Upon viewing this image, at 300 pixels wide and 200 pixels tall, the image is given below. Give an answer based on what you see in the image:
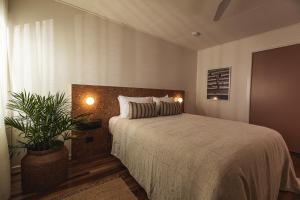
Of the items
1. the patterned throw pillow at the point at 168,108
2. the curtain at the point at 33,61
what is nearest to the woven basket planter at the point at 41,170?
the curtain at the point at 33,61

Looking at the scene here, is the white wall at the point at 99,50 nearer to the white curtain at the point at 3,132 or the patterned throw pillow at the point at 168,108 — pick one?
the white curtain at the point at 3,132

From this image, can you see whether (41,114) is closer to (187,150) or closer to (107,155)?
(107,155)

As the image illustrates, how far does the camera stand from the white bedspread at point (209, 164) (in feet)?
3.03

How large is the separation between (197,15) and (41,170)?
296 centimetres

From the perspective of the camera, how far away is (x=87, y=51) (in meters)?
2.37

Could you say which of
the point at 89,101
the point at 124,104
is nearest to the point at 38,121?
the point at 89,101

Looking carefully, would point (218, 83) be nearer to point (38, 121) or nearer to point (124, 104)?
point (124, 104)

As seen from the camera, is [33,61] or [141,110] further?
[141,110]

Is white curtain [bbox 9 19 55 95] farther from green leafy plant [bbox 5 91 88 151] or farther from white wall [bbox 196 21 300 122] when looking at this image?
white wall [bbox 196 21 300 122]

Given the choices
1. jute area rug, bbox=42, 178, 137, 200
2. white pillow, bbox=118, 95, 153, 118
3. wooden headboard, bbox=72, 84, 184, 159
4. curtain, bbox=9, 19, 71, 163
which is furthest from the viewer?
white pillow, bbox=118, 95, 153, 118

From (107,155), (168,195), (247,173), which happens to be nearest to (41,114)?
(107,155)

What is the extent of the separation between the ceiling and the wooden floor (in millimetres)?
2357

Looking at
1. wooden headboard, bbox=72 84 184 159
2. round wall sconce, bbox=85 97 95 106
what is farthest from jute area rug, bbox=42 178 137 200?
round wall sconce, bbox=85 97 95 106

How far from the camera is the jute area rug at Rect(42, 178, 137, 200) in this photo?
146 cm
